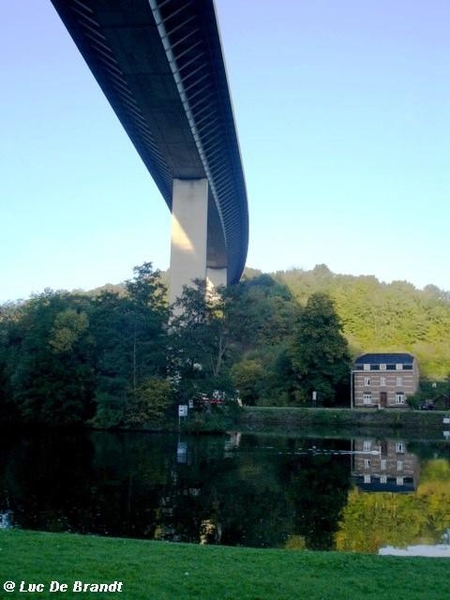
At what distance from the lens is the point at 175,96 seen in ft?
103

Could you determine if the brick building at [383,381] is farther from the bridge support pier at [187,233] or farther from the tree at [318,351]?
the bridge support pier at [187,233]

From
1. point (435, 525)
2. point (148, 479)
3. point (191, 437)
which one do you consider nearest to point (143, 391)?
point (191, 437)

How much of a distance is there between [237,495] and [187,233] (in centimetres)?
2875

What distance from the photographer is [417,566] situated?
7.77m

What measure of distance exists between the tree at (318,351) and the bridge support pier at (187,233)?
42.6 ft

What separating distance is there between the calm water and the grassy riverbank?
2.08m

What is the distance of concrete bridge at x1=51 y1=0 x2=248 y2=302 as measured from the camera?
2622 cm

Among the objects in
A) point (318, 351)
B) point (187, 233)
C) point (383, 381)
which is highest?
point (187, 233)

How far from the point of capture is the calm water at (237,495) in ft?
36.1

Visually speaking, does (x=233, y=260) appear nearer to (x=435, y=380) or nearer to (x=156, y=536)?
(x=435, y=380)

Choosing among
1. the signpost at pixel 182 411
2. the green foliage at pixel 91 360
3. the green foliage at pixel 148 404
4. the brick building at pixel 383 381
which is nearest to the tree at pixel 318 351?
the brick building at pixel 383 381

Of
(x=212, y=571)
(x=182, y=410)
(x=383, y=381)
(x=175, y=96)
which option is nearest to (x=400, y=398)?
(x=383, y=381)

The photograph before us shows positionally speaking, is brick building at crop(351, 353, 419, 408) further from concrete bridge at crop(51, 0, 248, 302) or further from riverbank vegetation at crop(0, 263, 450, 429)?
concrete bridge at crop(51, 0, 248, 302)

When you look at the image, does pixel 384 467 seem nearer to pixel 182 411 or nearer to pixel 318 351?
pixel 182 411
